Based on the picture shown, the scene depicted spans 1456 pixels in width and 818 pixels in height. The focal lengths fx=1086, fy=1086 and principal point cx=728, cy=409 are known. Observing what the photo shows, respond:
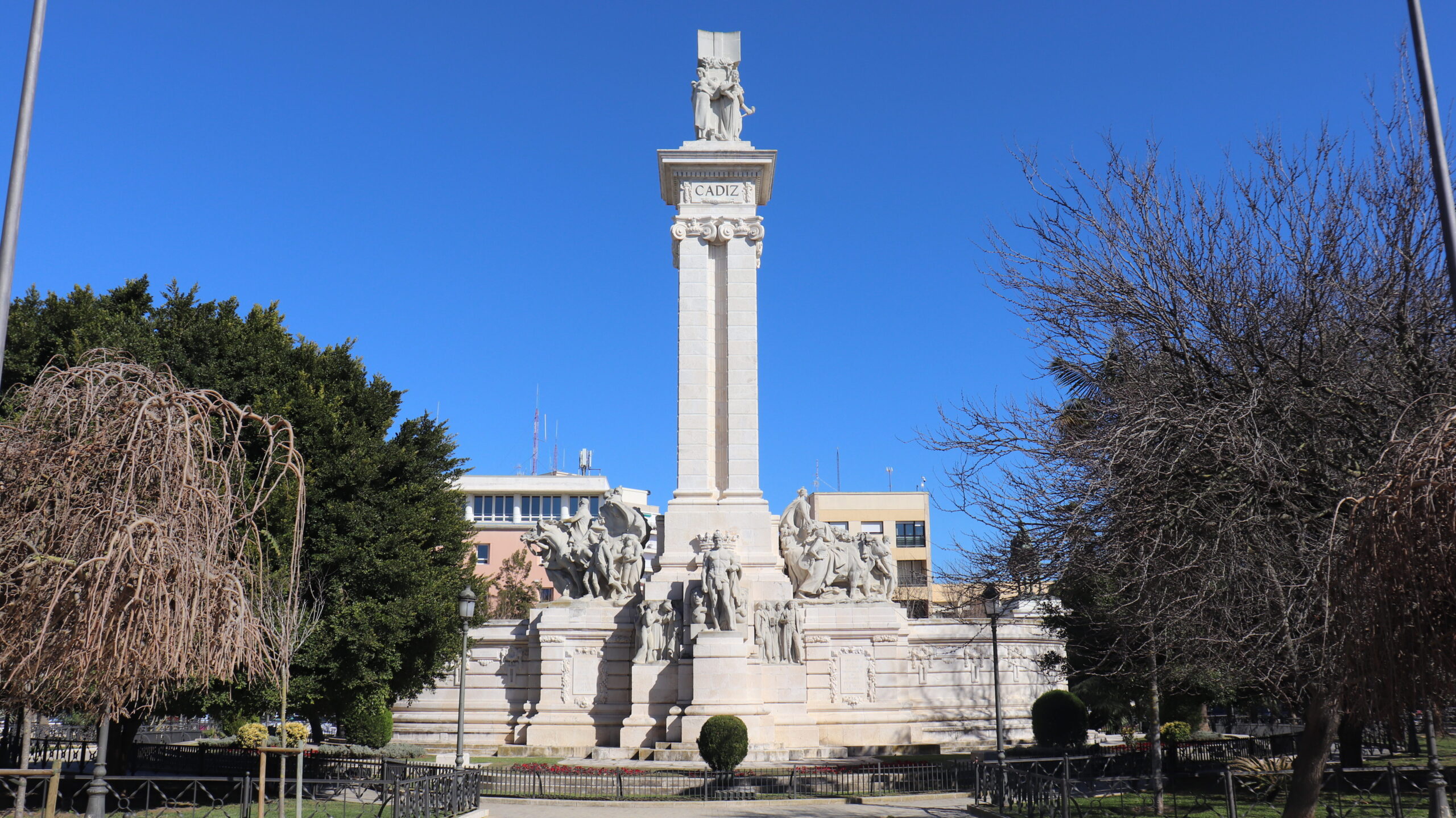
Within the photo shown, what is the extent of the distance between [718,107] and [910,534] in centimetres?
4332

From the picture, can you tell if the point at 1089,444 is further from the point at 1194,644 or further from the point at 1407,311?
the point at 1407,311

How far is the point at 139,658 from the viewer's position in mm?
8508

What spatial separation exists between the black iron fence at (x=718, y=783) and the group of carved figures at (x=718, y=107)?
65.4ft

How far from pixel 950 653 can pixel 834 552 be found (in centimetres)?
407

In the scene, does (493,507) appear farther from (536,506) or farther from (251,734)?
(251,734)

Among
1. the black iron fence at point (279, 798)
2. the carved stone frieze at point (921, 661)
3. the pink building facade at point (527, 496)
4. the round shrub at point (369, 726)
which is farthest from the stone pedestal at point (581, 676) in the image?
the pink building facade at point (527, 496)

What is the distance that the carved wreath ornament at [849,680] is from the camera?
28203 millimetres

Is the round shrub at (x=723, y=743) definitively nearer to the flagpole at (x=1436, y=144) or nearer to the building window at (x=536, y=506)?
the flagpole at (x=1436, y=144)

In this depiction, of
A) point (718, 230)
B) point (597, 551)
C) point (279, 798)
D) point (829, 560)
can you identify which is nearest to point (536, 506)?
point (718, 230)

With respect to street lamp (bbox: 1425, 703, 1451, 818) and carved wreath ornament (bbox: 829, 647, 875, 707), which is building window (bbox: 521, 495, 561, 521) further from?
street lamp (bbox: 1425, 703, 1451, 818)

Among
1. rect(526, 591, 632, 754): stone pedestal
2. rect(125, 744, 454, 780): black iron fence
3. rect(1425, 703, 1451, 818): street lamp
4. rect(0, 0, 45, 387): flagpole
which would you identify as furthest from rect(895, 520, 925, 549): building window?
rect(0, 0, 45, 387): flagpole

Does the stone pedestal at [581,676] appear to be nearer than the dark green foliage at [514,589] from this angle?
Yes

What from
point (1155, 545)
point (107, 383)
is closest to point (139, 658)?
point (107, 383)

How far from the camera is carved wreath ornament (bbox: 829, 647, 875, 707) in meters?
28.2
